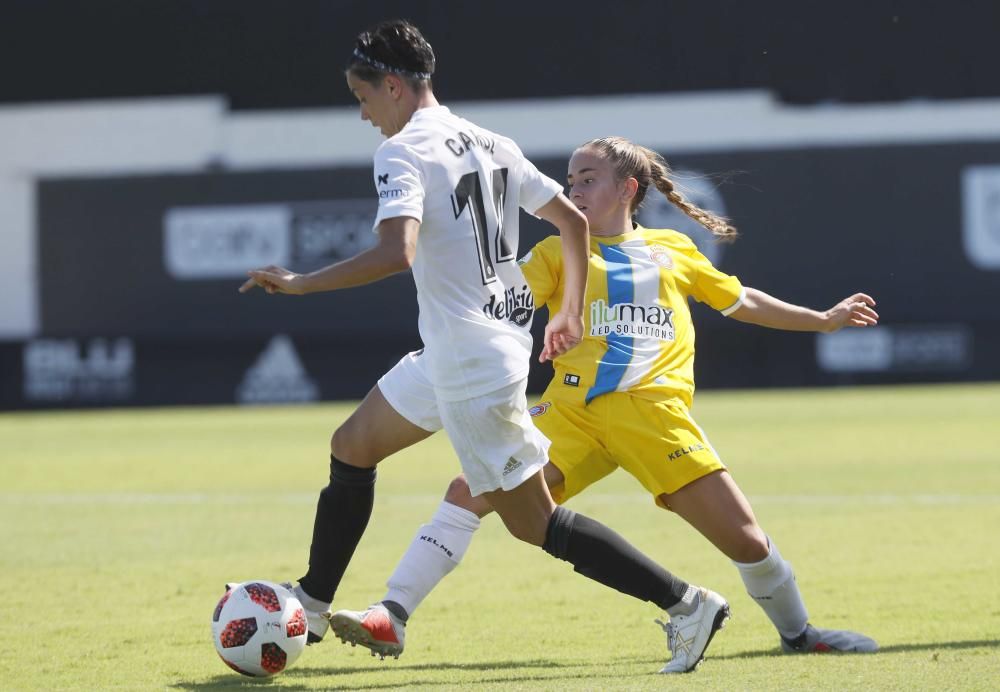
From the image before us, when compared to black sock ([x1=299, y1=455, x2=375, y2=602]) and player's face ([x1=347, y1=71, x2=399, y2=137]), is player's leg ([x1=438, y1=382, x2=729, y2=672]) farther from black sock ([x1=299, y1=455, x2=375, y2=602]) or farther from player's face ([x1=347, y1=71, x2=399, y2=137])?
player's face ([x1=347, y1=71, x2=399, y2=137])

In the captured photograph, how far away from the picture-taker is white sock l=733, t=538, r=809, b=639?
4926 millimetres

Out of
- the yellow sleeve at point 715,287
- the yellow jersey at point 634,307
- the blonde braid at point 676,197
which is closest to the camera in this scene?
the yellow jersey at point 634,307

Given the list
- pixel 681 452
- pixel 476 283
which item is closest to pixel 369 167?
pixel 681 452

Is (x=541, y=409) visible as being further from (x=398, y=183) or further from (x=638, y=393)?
(x=398, y=183)

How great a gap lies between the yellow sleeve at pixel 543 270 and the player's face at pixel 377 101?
0.90 m

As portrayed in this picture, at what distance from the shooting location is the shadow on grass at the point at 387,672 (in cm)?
459

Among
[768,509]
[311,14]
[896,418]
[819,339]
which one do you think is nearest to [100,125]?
[311,14]

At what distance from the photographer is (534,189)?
4.58 meters

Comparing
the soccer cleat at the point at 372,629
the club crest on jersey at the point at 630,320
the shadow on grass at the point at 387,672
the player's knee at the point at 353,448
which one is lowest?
the shadow on grass at the point at 387,672

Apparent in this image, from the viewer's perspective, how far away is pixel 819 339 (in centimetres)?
1959

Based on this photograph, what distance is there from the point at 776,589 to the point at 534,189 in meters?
1.56

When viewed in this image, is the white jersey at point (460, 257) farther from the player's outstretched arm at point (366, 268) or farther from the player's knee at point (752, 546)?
the player's knee at point (752, 546)

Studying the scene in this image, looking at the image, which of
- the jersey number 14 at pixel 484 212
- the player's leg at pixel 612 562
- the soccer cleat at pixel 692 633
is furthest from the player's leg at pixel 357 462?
the soccer cleat at pixel 692 633

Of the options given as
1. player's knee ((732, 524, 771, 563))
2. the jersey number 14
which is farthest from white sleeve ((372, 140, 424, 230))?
player's knee ((732, 524, 771, 563))
